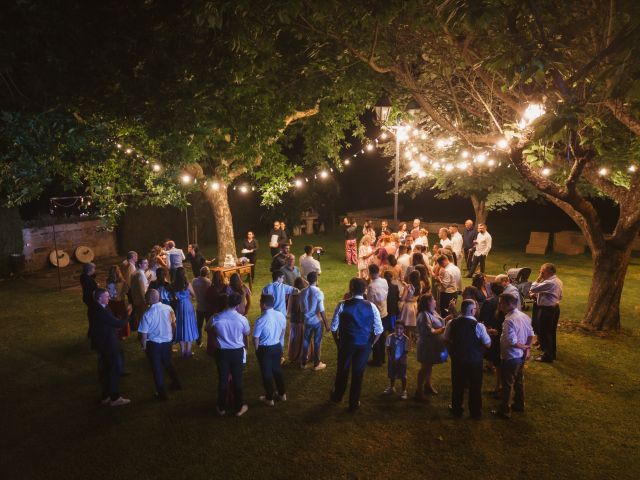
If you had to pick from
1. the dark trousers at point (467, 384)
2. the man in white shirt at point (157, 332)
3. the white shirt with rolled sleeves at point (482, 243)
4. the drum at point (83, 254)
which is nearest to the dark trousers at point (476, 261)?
the white shirt with rolled sleeves at point (482, 243)

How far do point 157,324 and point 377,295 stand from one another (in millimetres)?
3217

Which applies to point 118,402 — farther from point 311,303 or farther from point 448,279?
point 448,279

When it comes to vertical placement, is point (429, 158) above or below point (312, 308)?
above

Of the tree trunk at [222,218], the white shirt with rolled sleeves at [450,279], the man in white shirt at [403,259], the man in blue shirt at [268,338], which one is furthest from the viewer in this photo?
the tree trunk at [222,218]

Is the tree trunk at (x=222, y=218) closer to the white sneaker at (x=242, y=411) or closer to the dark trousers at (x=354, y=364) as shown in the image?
the white sneaker at (x=242, y=411)

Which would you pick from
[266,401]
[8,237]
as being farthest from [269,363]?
[8,237]

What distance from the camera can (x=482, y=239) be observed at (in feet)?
44.9

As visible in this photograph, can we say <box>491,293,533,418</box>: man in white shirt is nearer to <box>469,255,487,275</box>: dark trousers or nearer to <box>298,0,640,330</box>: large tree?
<box>298,0,640,330</box>: large tree

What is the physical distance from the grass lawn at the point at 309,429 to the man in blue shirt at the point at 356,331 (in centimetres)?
57

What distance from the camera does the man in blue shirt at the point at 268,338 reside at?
6.20 m

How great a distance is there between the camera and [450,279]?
945cm

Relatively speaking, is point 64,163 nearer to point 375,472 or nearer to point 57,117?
point 57,117

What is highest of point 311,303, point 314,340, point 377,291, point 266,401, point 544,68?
point 544,68

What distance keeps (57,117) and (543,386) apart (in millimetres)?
9073
